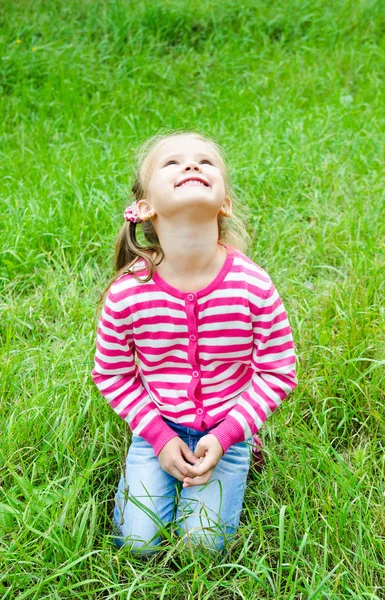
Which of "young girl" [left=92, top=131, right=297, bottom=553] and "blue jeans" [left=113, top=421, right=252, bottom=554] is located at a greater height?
"young girl" [left=92, top=131, right=297, bottom=553]

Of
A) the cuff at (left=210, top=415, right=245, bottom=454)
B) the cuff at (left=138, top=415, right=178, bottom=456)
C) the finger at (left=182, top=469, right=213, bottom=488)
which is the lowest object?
the finger at (left=182, top=469, right=213, bottom=488)

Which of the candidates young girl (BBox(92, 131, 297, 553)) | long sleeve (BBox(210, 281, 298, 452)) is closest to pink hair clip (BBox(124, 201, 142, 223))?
young girl (BBox(92, 131, 297, 553))

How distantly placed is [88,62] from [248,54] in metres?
1.16

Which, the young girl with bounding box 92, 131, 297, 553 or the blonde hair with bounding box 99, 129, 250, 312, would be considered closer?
the young girl with bounding box 92, 131, 297, 553

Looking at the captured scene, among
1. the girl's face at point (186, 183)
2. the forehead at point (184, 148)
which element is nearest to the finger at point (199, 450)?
the girl's face at point (186, 183)

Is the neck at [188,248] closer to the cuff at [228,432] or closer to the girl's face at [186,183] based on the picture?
the girl's face at [186,183]

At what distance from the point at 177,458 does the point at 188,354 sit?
28 centimetres

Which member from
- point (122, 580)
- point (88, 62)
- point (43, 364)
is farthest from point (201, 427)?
point (88, 62)

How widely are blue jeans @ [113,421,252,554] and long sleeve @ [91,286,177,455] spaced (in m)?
0.09

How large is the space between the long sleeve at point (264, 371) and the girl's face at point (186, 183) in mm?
281

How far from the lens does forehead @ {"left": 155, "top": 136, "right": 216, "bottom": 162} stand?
1808 mm

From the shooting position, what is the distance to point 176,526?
73.5 inches

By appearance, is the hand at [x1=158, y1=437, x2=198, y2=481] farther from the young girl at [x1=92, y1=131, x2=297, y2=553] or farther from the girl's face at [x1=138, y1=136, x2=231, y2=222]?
the girl's face at [x1=138, y1=136, x2=231, y2=222]

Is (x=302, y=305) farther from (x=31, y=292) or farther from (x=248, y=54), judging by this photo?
(x=248, y=54)
